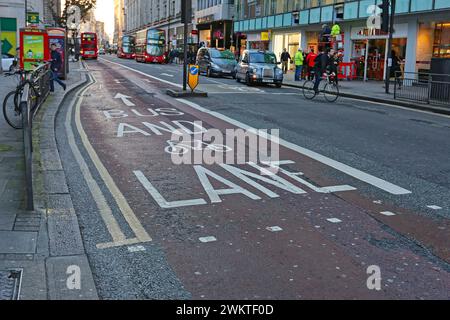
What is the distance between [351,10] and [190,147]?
2623cm

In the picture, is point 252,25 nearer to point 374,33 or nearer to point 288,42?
point 288,42

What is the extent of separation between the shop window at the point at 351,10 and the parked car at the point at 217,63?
758 cm

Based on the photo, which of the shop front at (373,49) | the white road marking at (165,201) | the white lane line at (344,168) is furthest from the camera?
the shop front at (373,49)

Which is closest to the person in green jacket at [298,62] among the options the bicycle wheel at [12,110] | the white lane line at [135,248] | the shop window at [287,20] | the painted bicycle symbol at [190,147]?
the shop window at [287,20]

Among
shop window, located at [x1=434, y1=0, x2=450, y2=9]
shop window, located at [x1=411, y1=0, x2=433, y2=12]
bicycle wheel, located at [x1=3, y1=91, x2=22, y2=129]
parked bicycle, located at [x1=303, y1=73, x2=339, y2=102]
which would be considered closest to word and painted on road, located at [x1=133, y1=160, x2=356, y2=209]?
bicycle wheel, located at [x1=3, y1=91, x2=22, y2=129]

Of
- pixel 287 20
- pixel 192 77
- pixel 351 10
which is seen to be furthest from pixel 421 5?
pixel 287 20

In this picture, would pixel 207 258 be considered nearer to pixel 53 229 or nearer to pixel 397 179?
pixel 53 229

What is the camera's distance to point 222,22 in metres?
64.8

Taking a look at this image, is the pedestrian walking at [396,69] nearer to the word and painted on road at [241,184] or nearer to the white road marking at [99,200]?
the word and painted on road at [241,184]

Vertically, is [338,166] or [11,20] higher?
[11,20]

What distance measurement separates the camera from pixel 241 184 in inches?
277

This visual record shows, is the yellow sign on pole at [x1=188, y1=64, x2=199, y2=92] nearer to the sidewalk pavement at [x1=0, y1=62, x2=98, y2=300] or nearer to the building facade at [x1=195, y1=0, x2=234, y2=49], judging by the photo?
the sidewalk pavement at [x1=0, y1=62, x2=98, y2=300]

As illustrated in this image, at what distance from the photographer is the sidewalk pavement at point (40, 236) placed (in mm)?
3887
